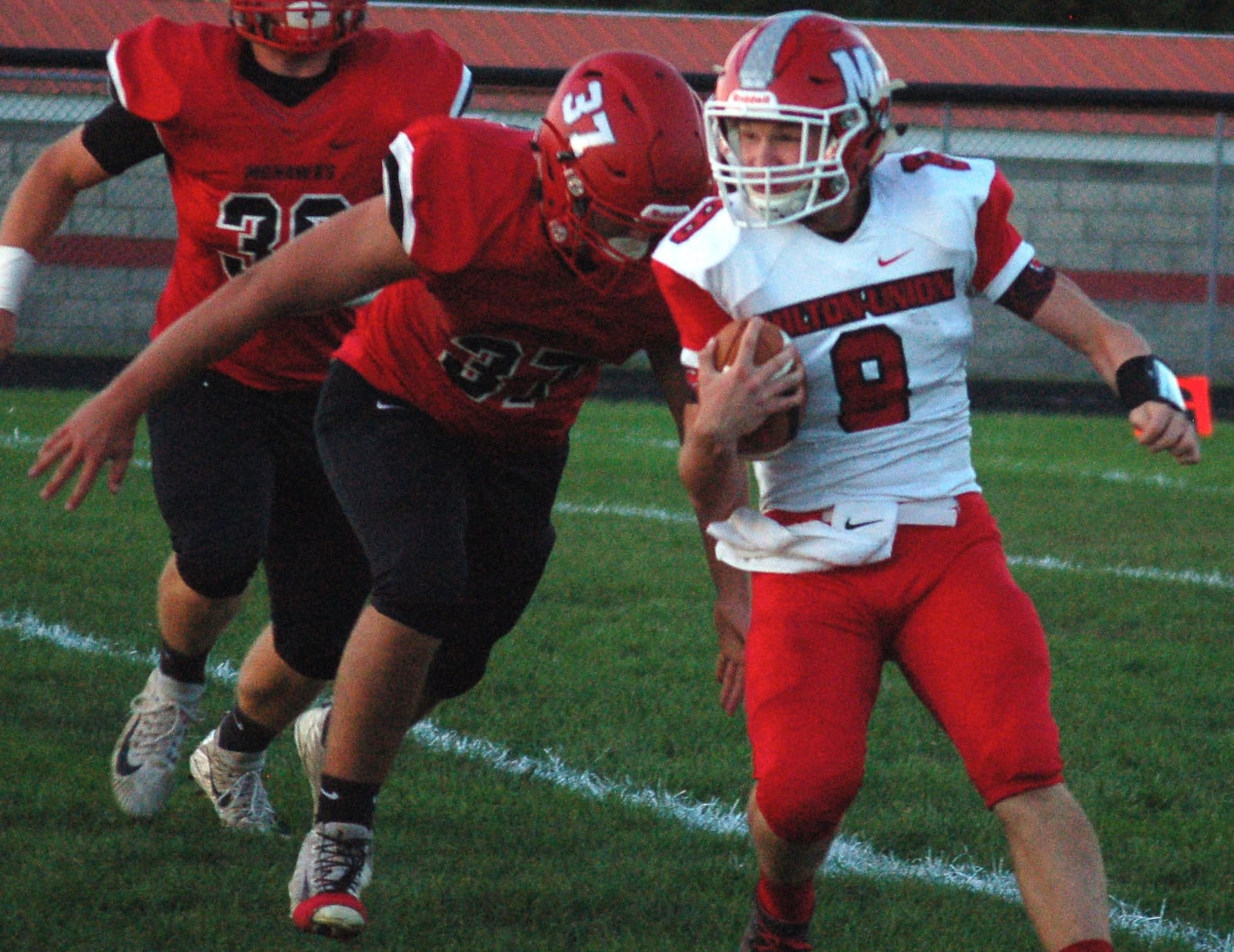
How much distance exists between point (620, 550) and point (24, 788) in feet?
10.5

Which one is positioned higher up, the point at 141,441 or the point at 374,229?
the point at 374,229

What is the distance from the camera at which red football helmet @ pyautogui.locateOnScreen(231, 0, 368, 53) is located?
365cm

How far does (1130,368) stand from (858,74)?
2.07 feet

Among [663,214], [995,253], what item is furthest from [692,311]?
[995,253]

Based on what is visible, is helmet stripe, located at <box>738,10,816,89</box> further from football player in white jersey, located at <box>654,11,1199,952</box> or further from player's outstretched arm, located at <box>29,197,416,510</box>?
player's outstretched arm, located at <box>29,197,416,510</box>

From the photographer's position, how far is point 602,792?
3.96 metres

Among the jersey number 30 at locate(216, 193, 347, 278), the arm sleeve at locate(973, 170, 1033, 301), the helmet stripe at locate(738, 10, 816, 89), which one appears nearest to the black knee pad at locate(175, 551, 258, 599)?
the jersey number 30 at locate(216, 193, 347, 278)

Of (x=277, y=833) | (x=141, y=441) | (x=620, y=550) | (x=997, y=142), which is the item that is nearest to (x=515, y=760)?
(x=277, y=833)

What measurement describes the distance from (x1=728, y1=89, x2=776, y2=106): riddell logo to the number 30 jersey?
17 centimetres

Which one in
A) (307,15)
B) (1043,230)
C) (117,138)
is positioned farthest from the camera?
(1043,230)

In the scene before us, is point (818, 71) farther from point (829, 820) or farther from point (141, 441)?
point (141, 441)

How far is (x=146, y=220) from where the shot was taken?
13.3 m

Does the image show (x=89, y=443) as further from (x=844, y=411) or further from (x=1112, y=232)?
(x=1112, y=232)

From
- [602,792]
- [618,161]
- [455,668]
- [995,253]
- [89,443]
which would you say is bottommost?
[602,792]
